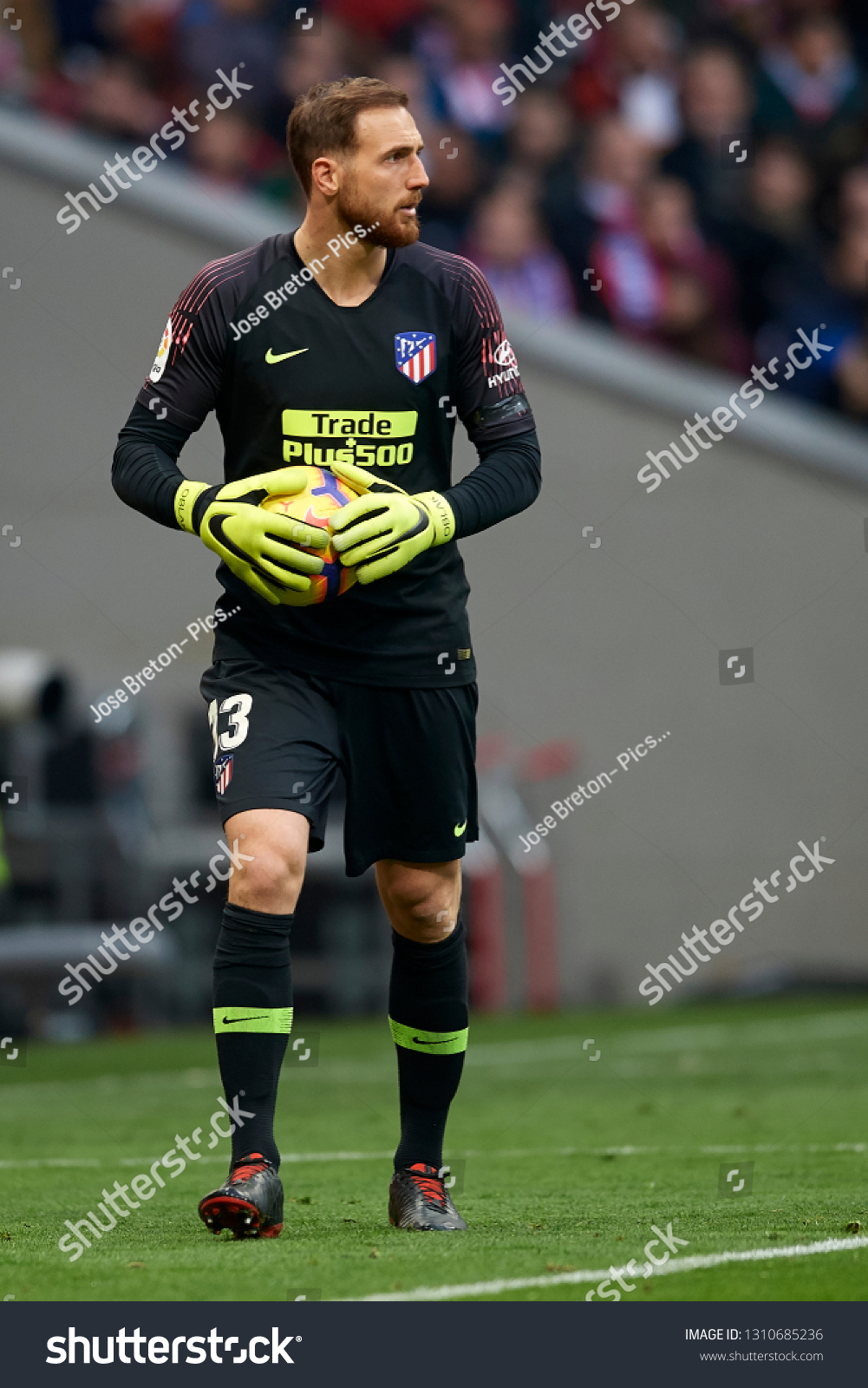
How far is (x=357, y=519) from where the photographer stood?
3861 mm

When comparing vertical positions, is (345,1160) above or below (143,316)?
below

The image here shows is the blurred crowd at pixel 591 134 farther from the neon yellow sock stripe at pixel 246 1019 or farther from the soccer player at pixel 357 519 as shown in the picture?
the neon yellow sock stripe at pixel 246 1019

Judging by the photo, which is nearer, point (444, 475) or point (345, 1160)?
point (444, 475)

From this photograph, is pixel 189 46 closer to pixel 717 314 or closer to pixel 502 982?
pixel 717 314

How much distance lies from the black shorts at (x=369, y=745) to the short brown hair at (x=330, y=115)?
1.02 metres

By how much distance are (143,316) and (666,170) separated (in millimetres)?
3366

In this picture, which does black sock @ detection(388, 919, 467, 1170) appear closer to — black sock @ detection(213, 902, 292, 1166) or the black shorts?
the black shorts

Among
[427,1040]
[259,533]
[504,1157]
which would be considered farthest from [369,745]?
[504,1157]

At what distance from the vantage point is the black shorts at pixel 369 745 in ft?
13.0

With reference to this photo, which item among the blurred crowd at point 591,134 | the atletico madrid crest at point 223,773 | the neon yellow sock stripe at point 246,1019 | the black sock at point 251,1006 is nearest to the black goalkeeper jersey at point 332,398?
the atletico madrid crest at point 223,773

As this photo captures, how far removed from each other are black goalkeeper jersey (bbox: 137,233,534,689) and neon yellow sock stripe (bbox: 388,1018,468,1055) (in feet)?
2.40

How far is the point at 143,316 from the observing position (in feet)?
39.2
